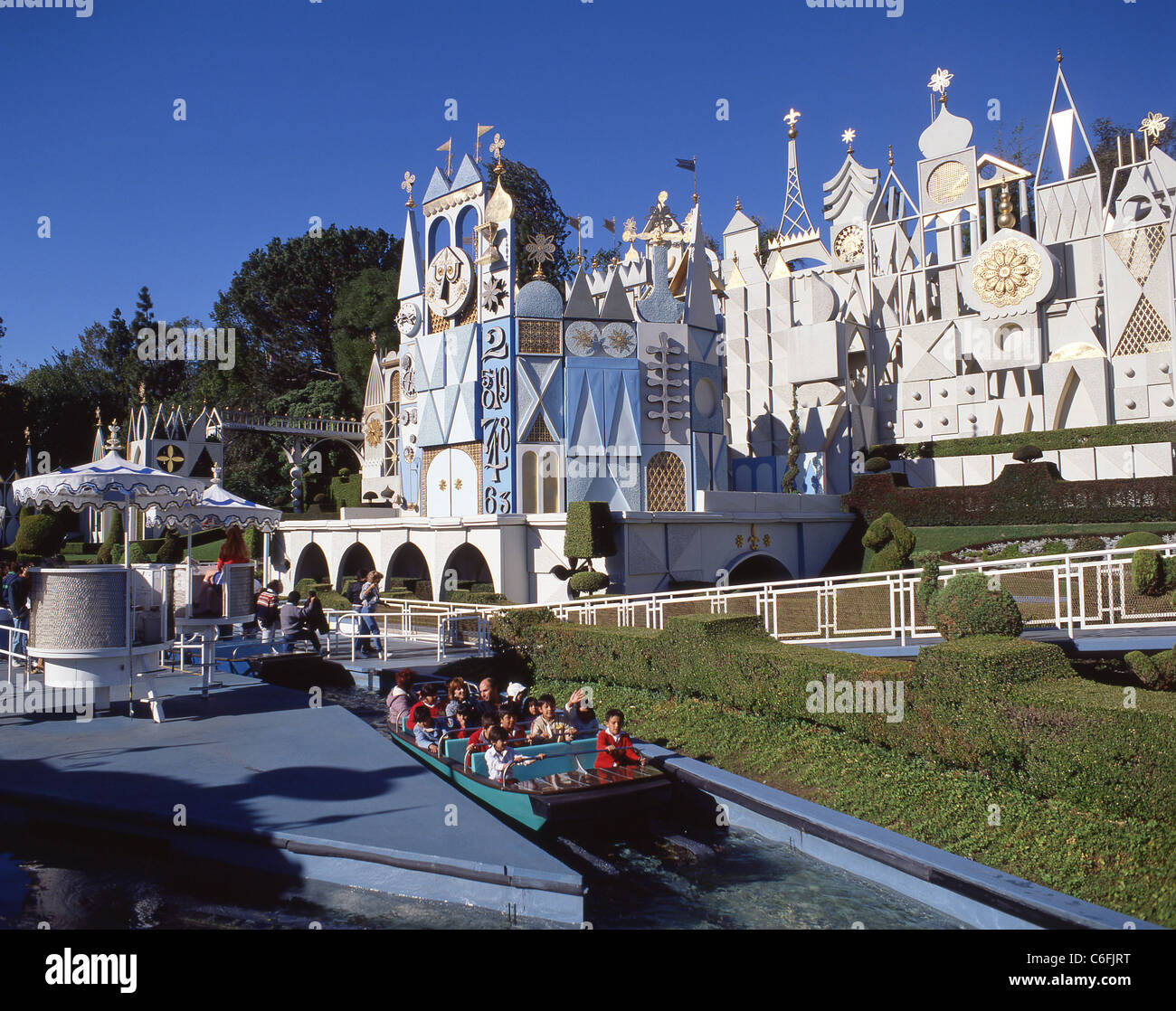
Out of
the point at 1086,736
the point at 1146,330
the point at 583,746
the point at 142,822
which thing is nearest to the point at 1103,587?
the point at 1086,736

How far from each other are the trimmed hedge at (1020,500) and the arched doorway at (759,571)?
13.5 ft

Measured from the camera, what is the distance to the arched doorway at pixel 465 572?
1062 inches

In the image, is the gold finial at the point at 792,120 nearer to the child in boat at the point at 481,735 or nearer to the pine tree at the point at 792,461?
the pine tree at the point at 792,461

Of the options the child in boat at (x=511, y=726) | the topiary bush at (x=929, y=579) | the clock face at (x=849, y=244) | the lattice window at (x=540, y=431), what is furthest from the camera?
the clock face at (x=849, y=244)

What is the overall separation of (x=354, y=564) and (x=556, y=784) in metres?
24.6

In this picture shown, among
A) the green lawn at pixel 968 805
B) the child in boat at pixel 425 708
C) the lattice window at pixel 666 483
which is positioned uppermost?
the lattice window at pixel 666 483

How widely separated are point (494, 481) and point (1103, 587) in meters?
19.8

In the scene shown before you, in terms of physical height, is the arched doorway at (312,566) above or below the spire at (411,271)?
below

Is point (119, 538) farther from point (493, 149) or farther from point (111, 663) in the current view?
point (111, 663)

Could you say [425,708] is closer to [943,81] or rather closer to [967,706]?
[967,706]

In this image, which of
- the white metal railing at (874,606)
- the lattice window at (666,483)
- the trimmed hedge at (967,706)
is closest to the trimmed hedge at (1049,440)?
the lattice window at (666,483)

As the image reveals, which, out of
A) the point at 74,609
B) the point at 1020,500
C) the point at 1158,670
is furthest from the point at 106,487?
the point at 1020,500

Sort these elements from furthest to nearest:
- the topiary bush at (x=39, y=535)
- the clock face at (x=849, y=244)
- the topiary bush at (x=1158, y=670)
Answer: the topiary bush at (x=39, y=535), the clock face at (x=849, y=244), the topiary bush at (x=1158, y=670)

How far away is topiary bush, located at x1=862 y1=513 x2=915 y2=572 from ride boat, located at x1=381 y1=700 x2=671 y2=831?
13.5 meters
